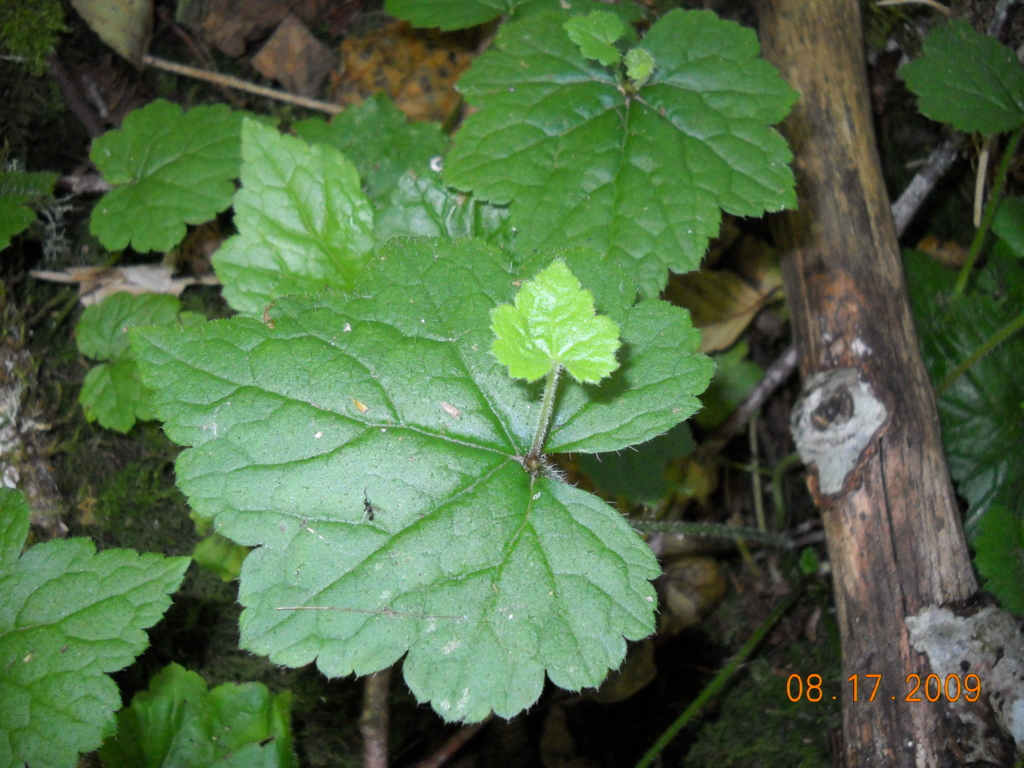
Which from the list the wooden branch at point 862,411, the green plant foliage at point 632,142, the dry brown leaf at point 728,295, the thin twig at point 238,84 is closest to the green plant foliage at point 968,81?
the wooden branch at point 862,411

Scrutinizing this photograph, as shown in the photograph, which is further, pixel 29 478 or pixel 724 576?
pixel 724 576

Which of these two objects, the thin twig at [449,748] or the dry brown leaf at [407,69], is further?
the dry brown leaf at [407,69]

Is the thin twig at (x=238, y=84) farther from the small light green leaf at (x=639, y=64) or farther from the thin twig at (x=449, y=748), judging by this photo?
the thin twig at (x=449, y=748)

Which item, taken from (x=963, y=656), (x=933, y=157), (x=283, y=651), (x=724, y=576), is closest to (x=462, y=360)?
(x=283, y=651)

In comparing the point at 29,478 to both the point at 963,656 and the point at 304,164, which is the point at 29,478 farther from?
the point at 963,656

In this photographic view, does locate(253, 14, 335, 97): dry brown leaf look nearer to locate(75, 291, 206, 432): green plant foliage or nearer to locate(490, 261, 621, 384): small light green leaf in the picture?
locate(75, 291, 206, 432): green plant foliage

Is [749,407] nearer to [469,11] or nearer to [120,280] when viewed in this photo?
[469,11]
